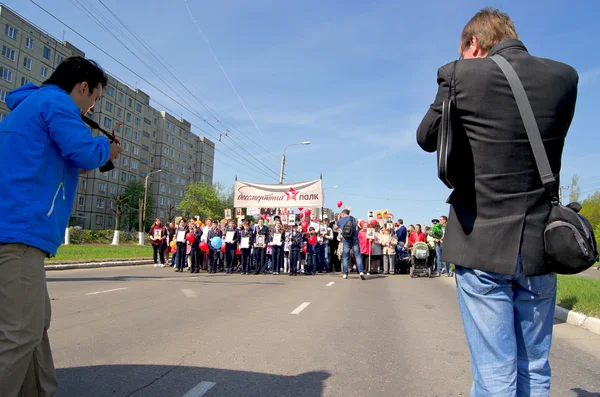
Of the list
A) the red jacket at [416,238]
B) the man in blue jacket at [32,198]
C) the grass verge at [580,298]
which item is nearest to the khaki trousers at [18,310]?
the man in blue jacket at [32,198]

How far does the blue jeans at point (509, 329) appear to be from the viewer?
1914mm

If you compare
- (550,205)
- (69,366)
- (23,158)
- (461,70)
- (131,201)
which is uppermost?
(131,201)

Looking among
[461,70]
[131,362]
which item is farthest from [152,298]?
[461,70]

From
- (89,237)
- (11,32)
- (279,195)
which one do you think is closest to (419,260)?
(279,195)

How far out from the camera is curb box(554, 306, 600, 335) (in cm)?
650

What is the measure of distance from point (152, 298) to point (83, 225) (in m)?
73.4

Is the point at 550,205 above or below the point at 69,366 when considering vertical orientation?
above

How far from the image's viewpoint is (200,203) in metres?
85.7

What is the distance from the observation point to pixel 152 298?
889cm

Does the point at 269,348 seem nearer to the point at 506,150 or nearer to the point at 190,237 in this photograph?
the point at 506,150

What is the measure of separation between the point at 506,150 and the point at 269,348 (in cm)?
391

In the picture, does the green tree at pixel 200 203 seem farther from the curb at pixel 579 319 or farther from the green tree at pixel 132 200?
the curb at pixel 579 319

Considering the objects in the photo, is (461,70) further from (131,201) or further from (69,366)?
(131,201)

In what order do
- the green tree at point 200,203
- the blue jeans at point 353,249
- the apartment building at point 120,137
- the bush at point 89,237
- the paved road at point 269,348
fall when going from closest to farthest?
the paved road at point 269,348
the blue jeans at point 353,249
the bush at point 89,237
the apartment building at point 120,137
the green tree at point 200,203
